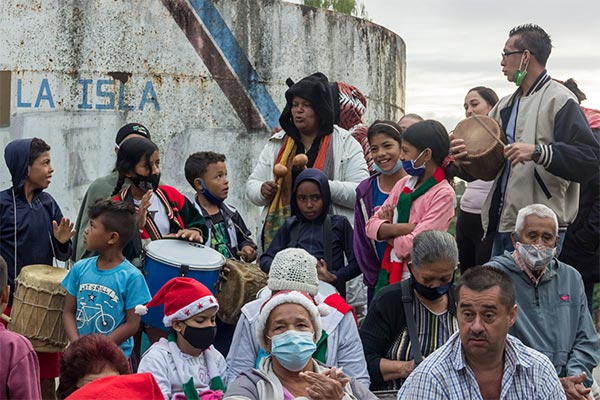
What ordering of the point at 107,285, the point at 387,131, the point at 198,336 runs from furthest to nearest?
the point at 387,131, the point at 107,285, the point at 198,336

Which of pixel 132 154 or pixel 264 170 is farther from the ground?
pixel 132 154

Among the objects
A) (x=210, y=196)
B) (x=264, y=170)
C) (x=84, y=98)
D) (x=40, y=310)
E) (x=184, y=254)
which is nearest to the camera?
(x=40, y=310)

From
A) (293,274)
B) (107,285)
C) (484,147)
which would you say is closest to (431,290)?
(293,274)

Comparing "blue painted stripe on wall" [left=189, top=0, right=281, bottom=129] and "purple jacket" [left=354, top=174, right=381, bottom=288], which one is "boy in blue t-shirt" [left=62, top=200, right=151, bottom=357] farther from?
"blue painted stripe on wall" [left=189, top=0, right=281, bottom=129]

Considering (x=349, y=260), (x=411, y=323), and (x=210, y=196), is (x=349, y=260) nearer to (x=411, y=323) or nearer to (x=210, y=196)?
(x=210, y=196)

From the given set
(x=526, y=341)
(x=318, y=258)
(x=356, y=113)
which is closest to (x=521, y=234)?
(x=526, y=341)

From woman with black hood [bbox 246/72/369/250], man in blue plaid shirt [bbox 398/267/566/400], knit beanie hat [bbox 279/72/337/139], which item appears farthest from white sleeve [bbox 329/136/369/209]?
man in blue plaid shirt [bbox 398/267/566/400]

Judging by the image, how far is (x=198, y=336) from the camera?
5117 millimetres

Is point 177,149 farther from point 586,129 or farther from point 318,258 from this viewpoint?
point 586,129

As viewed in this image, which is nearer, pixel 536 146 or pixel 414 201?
pixel 536 146

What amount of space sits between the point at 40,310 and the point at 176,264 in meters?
0.83

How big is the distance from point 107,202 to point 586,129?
2.85 m

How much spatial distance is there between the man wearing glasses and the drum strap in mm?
949

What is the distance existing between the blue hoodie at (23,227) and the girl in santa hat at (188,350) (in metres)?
1.48
